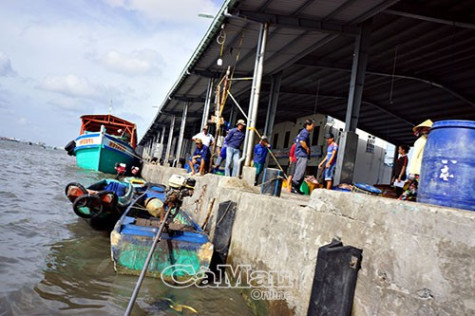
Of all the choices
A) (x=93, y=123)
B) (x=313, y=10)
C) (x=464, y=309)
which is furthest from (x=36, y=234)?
(x=93, y=123)

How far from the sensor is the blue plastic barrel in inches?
94.9

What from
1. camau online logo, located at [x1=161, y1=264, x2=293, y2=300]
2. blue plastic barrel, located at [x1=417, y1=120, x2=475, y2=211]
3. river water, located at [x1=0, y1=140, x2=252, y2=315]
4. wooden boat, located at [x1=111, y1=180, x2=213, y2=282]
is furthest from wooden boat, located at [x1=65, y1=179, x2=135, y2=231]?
blue plastic barrel, located at [x1=417, y1=120, x2=475, y2=211]

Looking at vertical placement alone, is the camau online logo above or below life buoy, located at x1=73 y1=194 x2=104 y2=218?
below

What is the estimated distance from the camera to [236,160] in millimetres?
8961

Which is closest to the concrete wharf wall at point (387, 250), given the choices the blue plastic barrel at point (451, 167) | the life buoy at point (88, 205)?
the blue plastic barrel at point (451, 167)

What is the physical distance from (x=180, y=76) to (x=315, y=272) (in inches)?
593

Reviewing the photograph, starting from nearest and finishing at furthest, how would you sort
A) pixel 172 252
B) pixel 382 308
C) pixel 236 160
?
1. pixel 382 308
2. pixel 172 252
3. pixel 236 160

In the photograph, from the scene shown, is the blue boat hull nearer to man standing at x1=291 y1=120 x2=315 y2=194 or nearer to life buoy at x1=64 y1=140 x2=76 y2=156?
life buoy at x1=64 y1=140 x2=76 y2=156

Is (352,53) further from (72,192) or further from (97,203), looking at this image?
(72,192)

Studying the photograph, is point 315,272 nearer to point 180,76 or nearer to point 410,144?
point 180,76

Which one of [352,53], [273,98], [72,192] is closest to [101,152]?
[273,98]

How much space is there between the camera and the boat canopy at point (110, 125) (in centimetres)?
2598

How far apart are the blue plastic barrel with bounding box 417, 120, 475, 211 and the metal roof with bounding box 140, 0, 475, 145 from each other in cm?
649

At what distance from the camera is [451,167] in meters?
2.48
